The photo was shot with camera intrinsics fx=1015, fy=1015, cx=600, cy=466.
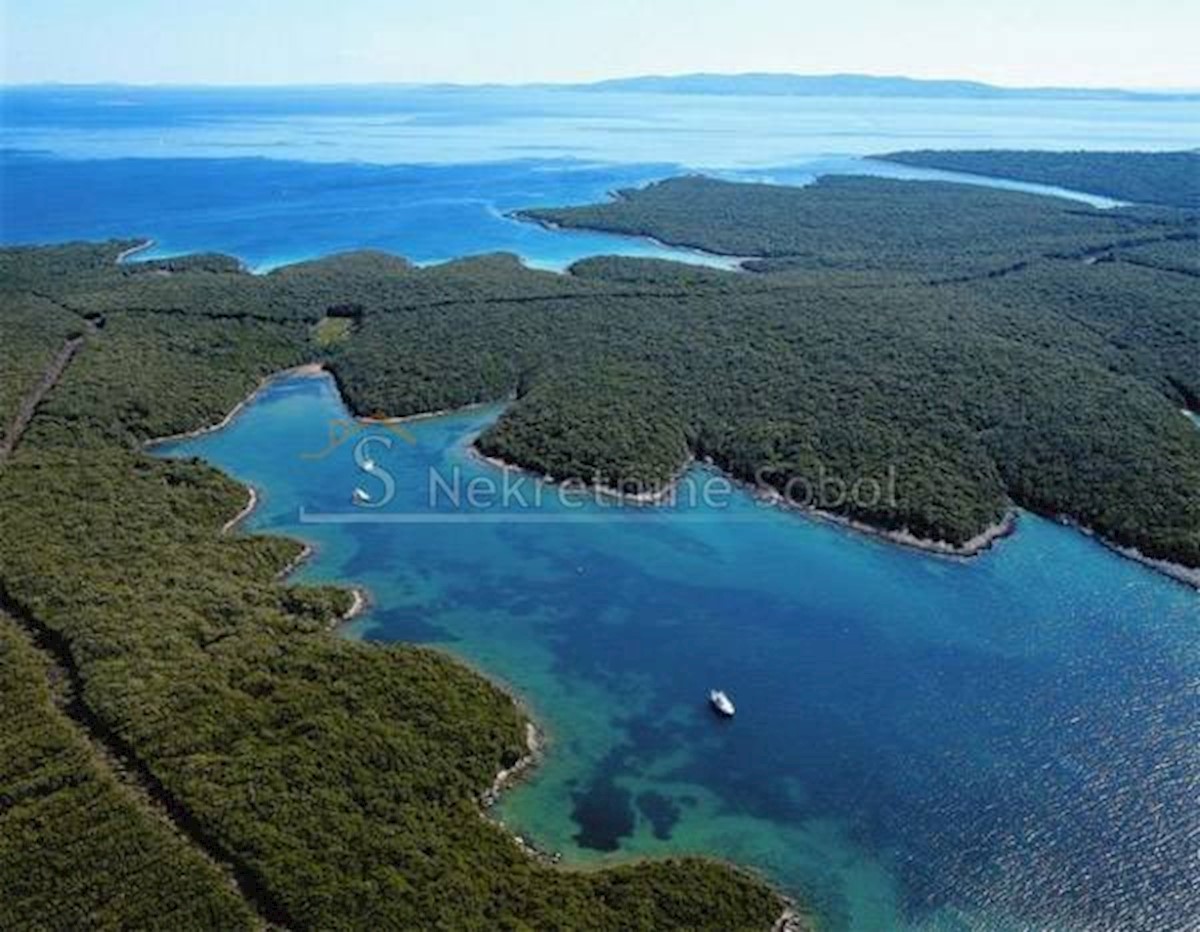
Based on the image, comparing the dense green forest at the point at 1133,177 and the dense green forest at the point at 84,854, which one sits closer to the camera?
the dense green forest at the point at 84,854

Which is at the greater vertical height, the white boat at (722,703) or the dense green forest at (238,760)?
the dense green forest at (238,760)

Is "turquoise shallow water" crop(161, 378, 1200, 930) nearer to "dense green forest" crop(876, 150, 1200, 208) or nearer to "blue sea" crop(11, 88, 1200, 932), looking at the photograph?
"blue sea" crop(11, 88, 1200, 932)

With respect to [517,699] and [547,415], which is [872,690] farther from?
[547,415]

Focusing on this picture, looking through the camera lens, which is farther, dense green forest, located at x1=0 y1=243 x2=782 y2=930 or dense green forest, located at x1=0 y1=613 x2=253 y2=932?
dense green forest, located at x1=0 y1=243 x2=782 y2=930

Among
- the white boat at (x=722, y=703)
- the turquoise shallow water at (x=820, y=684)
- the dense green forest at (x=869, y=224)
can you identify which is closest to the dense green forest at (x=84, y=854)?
the turquoise shallow water at (x=820, y=684)

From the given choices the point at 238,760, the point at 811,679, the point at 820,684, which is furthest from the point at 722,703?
the point at 238,760

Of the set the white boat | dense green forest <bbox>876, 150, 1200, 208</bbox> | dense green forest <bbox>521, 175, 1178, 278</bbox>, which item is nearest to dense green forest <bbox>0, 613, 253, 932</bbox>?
the white boat
